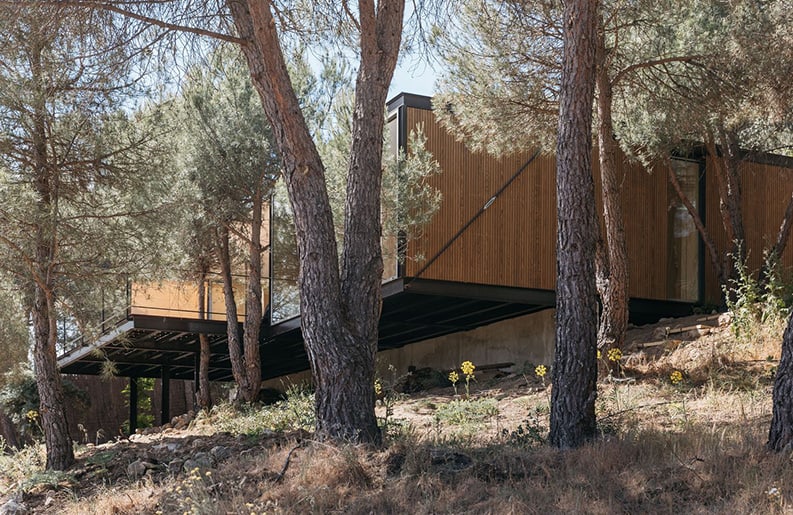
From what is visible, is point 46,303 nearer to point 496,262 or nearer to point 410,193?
point 410,193

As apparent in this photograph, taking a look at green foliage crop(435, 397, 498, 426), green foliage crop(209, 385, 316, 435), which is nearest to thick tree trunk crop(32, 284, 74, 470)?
green foliage crop(209, 385, 316, 435)

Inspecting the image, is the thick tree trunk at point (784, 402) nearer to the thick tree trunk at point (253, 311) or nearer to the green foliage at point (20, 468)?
the green foliage at point (20, 468)

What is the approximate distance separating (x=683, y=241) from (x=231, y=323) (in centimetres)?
813

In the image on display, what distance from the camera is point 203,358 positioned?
19172 millimetres

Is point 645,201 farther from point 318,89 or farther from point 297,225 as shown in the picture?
point 297,225

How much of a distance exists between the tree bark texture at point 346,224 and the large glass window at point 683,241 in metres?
9.33

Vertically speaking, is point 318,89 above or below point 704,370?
above

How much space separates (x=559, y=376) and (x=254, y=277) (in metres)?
9.95

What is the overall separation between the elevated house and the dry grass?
16.6 feet

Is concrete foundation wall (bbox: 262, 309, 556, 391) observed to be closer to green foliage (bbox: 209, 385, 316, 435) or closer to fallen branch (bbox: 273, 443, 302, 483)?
green foliage (bbox: 209, 385, 316, 435)

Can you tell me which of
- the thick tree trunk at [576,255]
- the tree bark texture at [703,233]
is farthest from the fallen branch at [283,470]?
the tree bark texture at [703,233]

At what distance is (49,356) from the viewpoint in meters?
10.8

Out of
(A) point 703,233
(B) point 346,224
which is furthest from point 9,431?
(B) point 346,224

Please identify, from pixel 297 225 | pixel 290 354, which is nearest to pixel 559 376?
pixel 297 225
